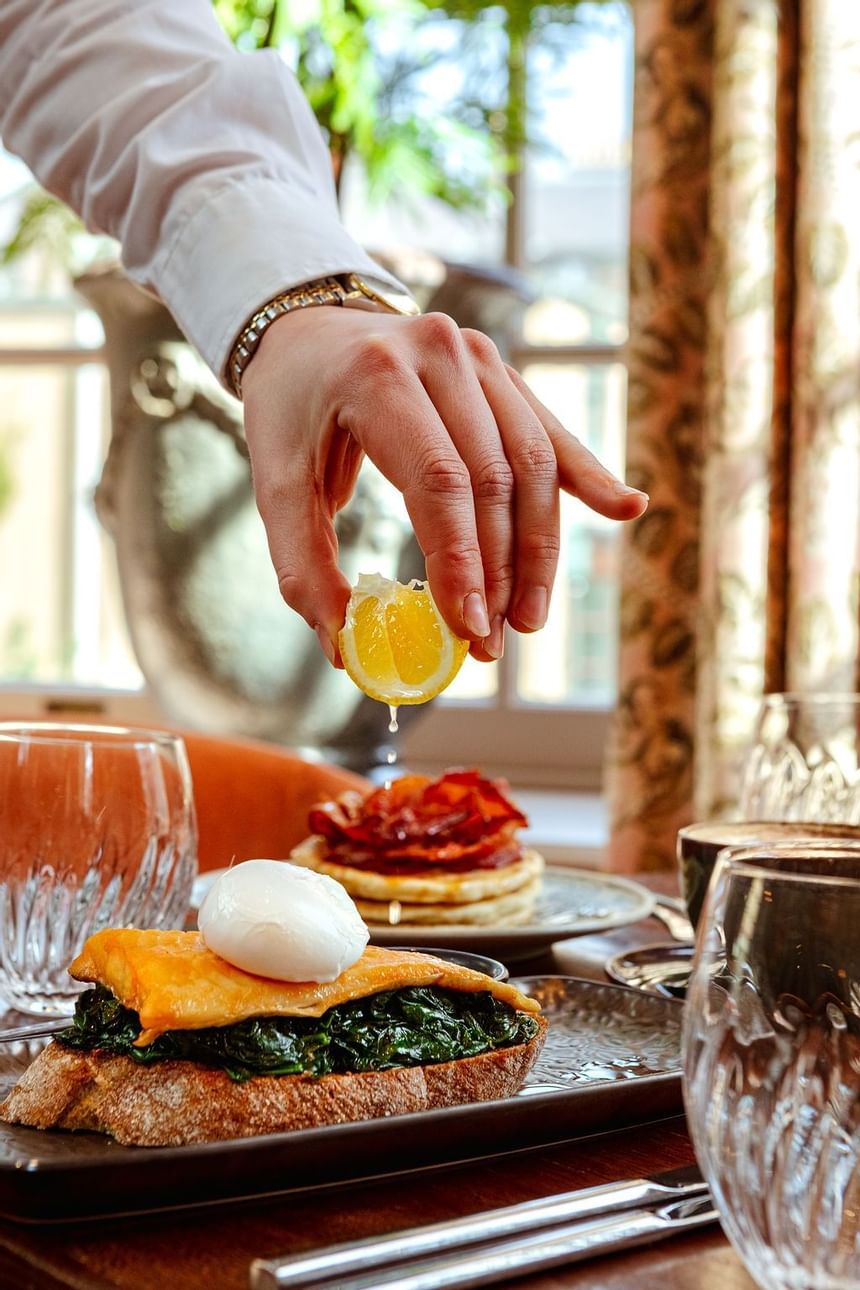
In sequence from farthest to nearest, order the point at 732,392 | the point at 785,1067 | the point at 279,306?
the point at 732,392 → the point at 279,306 → the point at 785,1067

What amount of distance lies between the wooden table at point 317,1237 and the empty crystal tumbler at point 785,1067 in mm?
51

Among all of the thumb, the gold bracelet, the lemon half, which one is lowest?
the lemon half

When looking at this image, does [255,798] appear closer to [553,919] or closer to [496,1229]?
[553,919]

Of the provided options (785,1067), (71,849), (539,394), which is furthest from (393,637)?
(539,394)

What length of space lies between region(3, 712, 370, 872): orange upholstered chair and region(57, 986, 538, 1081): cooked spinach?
107 centimetres

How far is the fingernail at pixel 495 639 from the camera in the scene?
820 mm

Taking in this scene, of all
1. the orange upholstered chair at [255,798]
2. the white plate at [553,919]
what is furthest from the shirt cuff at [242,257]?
the orange upholstered chair at [255,798]

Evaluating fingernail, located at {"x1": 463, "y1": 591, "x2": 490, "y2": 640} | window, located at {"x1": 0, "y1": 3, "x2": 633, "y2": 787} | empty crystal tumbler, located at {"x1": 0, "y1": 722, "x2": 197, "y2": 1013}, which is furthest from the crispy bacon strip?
window, located at {"x1": 0, "y1": 3, "x2": 633, "y2": 787}

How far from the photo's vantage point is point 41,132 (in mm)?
1188

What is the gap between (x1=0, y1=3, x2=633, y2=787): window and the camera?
3311mm

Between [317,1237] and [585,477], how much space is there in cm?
43

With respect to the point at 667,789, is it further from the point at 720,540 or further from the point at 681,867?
the point at 681,867

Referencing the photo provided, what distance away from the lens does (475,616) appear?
78 cm

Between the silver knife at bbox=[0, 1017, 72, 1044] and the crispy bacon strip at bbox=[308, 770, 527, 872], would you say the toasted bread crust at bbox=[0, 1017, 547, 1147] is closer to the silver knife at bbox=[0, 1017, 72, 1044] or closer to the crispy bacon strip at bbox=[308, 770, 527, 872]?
the silver knife at bbox=[0, 1017, 72, 1044]
